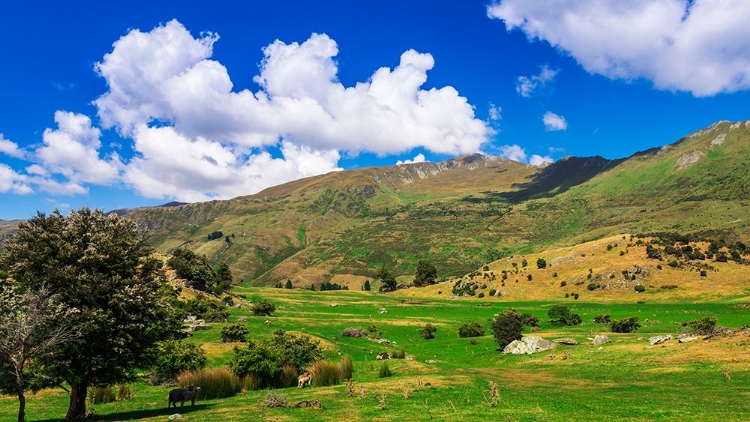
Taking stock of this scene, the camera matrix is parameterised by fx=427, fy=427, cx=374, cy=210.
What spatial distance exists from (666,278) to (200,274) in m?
121

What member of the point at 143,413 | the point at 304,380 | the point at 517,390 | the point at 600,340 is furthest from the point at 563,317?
the point at 143,413

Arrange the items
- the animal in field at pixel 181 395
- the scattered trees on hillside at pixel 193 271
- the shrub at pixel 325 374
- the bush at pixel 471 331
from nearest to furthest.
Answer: the animal in field at pixel 181 395 → the shrub at pixel 325 374 → the bush at pixel 471 331 → the scattered trees on hillside at pixel 193 271

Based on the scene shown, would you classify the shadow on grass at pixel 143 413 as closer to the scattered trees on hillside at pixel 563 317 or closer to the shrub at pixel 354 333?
the shrub at pixel 354 333

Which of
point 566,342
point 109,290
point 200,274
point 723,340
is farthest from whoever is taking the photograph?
point 200,274

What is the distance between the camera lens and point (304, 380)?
33094 mm

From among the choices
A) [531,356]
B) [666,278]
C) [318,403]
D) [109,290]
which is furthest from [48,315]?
[666,278]

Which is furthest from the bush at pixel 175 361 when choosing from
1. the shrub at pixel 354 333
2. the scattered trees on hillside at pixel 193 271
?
the scattered trees on hillside at pixel 193 271

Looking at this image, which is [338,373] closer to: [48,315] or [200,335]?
[48,315]

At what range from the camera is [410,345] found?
6219cm

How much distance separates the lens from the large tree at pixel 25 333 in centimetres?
1798

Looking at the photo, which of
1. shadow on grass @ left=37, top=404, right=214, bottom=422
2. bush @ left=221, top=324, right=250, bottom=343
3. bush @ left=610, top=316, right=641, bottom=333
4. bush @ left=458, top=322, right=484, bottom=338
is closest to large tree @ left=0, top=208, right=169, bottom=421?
shadow on grass @ left=37, top=404, right=214, bottom=422

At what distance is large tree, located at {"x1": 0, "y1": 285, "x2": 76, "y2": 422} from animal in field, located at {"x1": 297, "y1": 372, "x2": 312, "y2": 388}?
55.2 ft

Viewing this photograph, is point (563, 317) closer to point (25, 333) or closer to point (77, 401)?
point (77, 401)

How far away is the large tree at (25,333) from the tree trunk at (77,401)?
192 centimetres
